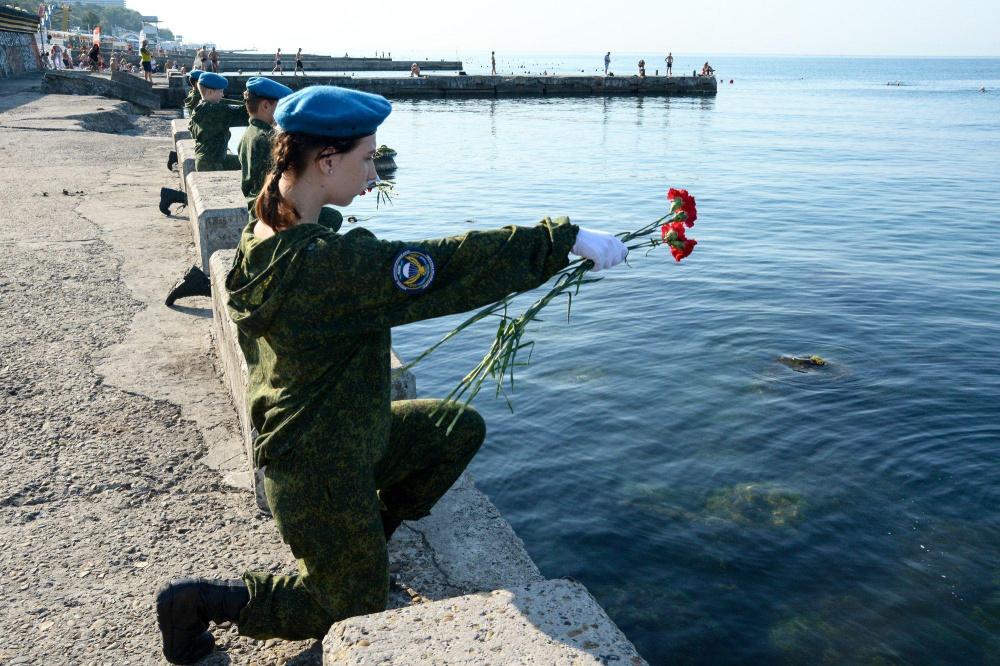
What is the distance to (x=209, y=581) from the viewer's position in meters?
2.90

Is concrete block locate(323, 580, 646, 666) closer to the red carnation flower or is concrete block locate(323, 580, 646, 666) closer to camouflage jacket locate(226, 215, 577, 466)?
camouflage jacket locate(226, 215, 577, 466)

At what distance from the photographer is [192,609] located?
2840mm

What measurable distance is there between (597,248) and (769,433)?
496 cm

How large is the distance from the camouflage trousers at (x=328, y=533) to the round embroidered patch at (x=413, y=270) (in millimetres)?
562

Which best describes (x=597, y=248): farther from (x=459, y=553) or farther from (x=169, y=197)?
(x=169, y=197)

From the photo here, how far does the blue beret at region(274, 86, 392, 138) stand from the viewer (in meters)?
2.62

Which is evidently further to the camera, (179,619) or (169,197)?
(169,197)

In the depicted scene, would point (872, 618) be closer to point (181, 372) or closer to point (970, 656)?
point (970, 656)

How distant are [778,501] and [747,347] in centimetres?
363

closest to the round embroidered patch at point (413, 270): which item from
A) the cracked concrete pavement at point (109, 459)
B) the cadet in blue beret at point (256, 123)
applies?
the cracked concrete pavement at point (109, 459)

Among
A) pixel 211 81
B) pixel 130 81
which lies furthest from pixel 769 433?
pixel 130 81

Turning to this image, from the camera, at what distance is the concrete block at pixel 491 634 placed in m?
2.36

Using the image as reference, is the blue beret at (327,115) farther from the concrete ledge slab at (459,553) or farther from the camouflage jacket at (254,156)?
the camouflage jacket at (254,156)

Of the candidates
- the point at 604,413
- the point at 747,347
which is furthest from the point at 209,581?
the point at 747,347
